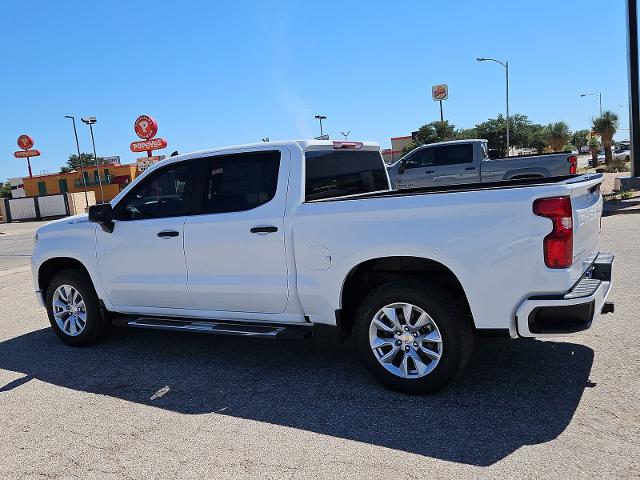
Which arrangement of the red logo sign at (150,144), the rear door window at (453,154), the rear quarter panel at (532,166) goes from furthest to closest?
the red logo sign at (150,144) < the rear door window at (453,154) < the rear quarter panel at (532,166)

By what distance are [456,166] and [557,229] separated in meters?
12.7

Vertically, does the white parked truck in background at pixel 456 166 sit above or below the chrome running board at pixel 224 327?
above

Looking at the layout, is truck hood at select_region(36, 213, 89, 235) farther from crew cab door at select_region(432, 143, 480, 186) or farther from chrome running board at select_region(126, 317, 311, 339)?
crew cab door at select_region(432, 143, 480, 186)

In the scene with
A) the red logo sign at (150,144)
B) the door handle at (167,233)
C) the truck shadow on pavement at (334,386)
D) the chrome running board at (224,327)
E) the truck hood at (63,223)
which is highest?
the red logo sign at (150,144)

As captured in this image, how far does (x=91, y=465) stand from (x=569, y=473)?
2.80 m

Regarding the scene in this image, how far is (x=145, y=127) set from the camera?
1574 inches

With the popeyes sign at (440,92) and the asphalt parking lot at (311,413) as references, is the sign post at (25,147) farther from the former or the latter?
the asphalt parking lot at (311,413)

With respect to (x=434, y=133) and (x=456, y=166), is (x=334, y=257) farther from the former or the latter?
(x=434, y=133)

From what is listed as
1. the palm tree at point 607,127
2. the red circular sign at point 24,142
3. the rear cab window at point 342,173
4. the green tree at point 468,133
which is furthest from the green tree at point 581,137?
the rear cab window at point 342,173

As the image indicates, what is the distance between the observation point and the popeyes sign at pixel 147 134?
39906mm

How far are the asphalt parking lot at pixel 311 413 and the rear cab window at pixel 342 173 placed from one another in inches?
52.4

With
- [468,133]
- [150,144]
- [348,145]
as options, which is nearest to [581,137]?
[468,133]

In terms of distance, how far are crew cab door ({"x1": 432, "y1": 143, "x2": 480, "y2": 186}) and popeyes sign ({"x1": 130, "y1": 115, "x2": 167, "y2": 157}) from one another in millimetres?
28485

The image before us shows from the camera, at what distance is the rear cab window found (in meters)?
4.90
